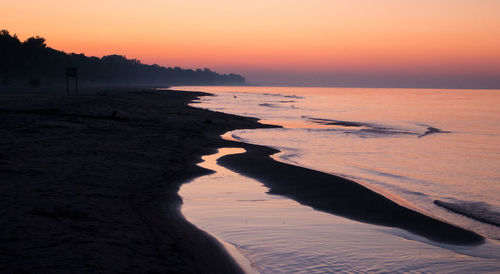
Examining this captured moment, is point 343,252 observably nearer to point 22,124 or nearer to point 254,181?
point 254,181

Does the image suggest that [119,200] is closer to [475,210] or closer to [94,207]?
[94,207]

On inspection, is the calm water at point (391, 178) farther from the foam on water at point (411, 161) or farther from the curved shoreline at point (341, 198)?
the curved shoreline at point (341, 198)

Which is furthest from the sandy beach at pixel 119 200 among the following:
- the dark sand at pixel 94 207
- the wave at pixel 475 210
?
the wave at pixel 475 210

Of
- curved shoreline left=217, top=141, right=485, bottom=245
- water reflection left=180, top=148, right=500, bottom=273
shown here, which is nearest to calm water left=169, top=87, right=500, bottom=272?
water reflection left=180, top=148, right=500, bottom=273

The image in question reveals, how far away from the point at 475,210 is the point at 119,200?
8.70 metres

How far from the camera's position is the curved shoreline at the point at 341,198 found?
891cm

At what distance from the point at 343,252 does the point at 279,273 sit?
1.53m

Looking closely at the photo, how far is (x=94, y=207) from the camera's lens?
27.6ft

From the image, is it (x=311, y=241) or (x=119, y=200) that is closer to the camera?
(x=311, y=241)

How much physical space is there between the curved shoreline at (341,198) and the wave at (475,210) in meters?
1.31

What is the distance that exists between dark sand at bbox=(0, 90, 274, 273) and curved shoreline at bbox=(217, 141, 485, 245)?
2.45 meters

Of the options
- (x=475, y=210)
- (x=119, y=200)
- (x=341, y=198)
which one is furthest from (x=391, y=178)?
(x=119, y=200)

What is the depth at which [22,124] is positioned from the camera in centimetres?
1883

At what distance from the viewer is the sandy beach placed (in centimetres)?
598
